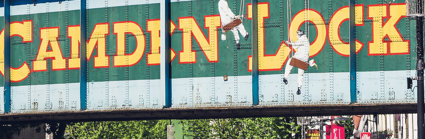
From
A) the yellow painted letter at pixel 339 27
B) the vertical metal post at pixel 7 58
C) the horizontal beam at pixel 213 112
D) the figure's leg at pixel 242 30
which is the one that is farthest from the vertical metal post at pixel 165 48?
the vertical metal post at pixel 7 58

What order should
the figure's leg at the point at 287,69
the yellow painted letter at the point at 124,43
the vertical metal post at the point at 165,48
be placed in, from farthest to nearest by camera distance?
1. the yellow painted letter at the point at 124,43
2. the vertical metal post at the point at 165,48
3. the figure's leg at the point at 287,69

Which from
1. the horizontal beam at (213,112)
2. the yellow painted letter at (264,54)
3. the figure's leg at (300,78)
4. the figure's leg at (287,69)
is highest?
the yellow painted letter at (264,54)

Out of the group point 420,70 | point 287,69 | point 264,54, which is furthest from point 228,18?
point 420,70

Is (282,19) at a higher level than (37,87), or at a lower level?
higher

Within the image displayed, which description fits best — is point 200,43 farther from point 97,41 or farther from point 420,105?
point 420,105

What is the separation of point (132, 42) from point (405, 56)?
10815 mm

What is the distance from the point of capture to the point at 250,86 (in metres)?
34.2

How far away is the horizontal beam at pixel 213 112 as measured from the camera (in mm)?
33125

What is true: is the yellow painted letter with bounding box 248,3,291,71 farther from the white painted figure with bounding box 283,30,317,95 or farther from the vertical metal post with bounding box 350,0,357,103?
the vertical metal post with bounding box 350,0,357,103

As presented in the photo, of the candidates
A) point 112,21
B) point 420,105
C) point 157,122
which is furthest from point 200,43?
point 157,122

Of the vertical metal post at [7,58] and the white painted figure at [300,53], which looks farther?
the vertical metal post at [7,58]

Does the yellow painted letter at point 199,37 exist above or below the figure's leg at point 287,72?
above

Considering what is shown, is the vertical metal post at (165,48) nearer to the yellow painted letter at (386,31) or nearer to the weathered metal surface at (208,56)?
the weathered metal surface at (208,56)

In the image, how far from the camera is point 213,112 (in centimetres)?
3544
